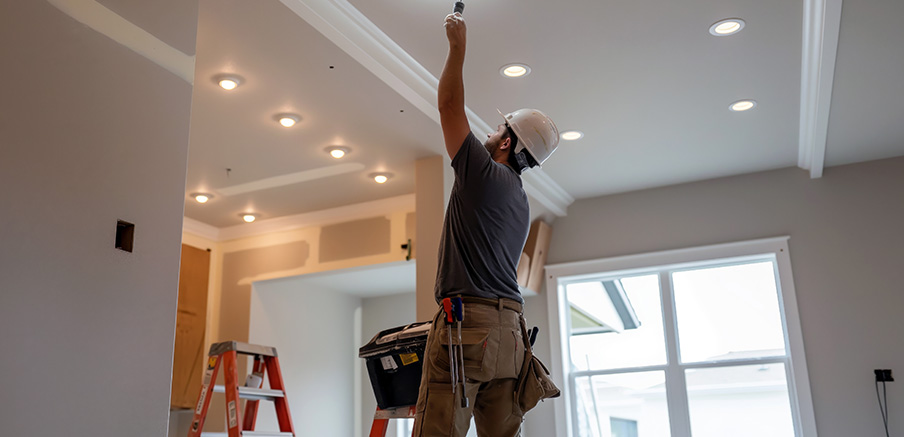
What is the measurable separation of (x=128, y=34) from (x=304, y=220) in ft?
12.1

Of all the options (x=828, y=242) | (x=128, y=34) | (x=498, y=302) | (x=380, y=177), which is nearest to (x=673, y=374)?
(x=828, y=242)

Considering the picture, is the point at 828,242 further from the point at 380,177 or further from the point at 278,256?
the point at 278,256

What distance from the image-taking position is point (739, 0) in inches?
140

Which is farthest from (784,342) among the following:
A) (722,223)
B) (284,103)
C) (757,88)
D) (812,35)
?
(284,103)

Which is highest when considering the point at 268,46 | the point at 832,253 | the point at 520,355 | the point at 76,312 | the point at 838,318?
the point at 268,46

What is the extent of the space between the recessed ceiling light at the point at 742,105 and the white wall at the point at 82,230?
332cm

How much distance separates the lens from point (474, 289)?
2.21m

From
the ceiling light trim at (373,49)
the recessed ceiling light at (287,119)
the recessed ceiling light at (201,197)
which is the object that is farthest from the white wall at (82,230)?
the recessed ceiling light at (201,197)

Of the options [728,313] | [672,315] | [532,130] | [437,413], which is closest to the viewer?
[437,413]

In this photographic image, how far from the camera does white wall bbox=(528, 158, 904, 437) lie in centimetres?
508

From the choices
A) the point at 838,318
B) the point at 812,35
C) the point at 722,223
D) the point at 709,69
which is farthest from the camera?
the point at 722,223

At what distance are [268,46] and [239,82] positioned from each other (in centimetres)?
44

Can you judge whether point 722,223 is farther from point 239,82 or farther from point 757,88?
point 239,82

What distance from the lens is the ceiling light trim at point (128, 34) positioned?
2412 mm
